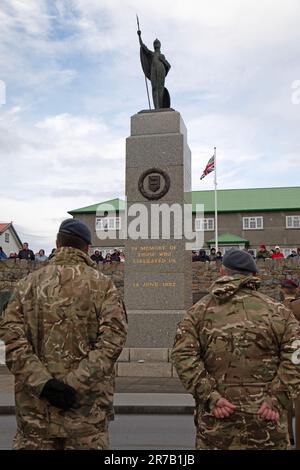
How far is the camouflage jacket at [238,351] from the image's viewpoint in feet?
11.7

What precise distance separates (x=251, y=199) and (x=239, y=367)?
5689 cm

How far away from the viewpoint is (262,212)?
56750 mm

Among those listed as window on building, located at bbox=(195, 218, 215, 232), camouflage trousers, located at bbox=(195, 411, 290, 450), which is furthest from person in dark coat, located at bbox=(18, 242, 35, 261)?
window on building, located at bbox=(195, 218, 215, 232)

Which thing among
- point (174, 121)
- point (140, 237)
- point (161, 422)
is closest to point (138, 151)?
point (174, 121)

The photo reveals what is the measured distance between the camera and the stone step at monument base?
11.9 m

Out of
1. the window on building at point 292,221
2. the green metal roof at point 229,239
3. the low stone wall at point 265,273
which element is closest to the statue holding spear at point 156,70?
the low stone wall at point 265,273

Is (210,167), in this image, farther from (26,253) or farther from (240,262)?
(240,262)

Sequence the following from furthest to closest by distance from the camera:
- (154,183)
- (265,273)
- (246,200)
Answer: (246,200) → (265,273) → (154,183)

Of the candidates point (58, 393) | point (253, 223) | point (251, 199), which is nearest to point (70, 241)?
point (58, 393)

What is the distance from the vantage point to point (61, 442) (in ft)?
11.6

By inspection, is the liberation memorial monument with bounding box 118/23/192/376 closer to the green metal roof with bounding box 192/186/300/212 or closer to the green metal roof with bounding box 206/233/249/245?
the green metal roof with bounding box 206/233/249/245

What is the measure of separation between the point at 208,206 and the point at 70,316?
54338mm

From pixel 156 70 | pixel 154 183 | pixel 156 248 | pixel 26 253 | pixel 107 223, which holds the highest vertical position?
pixel 156 70

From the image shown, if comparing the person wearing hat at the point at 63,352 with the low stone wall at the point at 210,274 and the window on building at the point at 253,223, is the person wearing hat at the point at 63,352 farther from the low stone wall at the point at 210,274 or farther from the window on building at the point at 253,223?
the window on building at the point at 253,223
